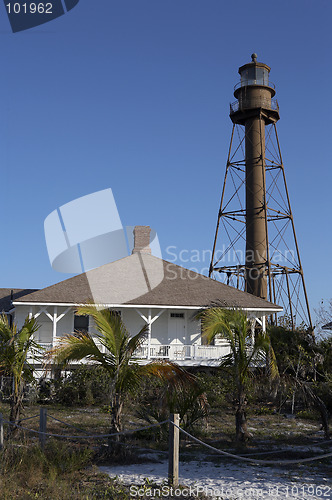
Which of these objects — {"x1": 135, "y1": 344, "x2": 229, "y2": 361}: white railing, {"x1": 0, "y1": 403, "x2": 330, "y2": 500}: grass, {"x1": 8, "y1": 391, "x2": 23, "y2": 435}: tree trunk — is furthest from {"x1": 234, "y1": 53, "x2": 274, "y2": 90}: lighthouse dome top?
{"x1": 8, "y1": 391, "x2": 23, "y2": 435}: tree trunk

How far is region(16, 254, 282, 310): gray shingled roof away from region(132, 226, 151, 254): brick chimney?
1.46 m

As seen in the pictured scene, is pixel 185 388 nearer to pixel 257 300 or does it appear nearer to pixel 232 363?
pixel 232 363

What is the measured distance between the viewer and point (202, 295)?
2575 cm

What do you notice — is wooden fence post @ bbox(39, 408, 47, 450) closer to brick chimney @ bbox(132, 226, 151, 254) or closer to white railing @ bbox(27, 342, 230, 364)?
white railing @ bbox(27, 342, 230, 364)

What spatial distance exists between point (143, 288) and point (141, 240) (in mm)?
4855

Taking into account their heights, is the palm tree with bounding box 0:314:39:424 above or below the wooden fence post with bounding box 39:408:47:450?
above

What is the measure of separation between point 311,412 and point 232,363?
623 cm

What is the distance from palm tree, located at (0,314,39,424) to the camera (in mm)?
11953

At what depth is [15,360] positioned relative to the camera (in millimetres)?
11992

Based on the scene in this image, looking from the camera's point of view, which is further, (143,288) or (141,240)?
(141,240)

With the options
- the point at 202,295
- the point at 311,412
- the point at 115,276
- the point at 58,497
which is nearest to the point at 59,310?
the point at 115,276

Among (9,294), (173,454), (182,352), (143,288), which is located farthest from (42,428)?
(9,294)

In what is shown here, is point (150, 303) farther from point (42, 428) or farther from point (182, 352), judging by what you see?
point (42, 428)

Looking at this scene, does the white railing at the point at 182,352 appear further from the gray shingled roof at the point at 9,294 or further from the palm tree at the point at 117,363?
the palm tree at the point at 117,363
